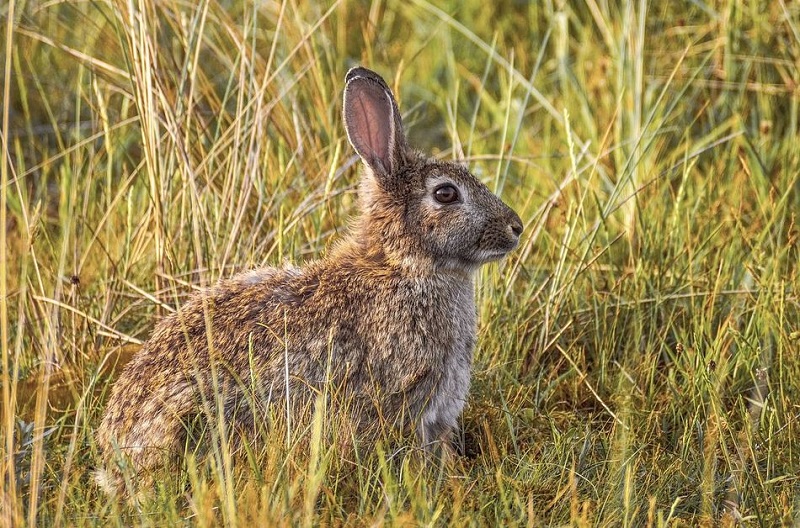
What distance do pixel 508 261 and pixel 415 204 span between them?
78 centimetres

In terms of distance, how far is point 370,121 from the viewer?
161 inches

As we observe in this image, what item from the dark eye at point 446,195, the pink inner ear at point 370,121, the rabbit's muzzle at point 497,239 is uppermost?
the pink inner ear at point 370,121

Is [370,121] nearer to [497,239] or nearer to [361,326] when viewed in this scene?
[497,239]

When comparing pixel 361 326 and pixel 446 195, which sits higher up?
pixel 446 195

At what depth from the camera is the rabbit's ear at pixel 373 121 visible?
159 inches

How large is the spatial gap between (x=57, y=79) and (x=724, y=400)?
433 centimetres

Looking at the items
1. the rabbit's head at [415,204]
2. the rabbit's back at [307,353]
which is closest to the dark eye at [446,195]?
the rabbit's head at [415,204]

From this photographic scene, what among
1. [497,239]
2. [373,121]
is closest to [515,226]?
[497,239]

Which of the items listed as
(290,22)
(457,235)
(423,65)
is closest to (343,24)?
(423,65)

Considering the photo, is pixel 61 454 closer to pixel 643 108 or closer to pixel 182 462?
pixel 182 462

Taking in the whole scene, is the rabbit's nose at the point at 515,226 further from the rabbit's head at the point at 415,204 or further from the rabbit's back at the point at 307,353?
the rabbit's back at the point at 307,353

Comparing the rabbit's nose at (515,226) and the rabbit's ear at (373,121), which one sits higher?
the rabbit's ear at (373,121)

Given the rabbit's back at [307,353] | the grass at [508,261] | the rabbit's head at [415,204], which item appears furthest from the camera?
the rabbit's head at [415,204]

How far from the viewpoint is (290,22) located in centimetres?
565
